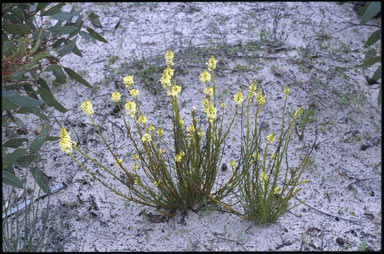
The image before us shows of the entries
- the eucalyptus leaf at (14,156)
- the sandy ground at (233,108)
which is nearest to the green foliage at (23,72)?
the eucalyptus leaf at (14,156)

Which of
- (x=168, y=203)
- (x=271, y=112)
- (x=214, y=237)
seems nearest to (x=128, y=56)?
(x=271, y=112)

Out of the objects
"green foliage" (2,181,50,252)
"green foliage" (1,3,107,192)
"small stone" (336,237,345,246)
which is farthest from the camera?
"small stone" (336,237,345,246)

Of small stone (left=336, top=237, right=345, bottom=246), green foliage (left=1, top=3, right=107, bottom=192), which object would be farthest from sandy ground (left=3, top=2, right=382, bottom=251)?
green foliage (left=1, top=3, right=107, bottom=192)

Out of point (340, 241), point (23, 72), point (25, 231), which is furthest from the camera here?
point (340, 241)

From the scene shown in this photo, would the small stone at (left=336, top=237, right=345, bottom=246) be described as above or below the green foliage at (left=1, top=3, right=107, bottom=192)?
below

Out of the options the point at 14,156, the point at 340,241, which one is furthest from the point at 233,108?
the point at 14,156

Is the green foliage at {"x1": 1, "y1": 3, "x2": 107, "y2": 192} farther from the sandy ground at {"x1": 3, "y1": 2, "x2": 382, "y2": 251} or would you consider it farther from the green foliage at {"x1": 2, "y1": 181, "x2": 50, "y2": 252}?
the sandy ground at {"x1": 3, "y1": 2, "x2": 382, "y2": 251}

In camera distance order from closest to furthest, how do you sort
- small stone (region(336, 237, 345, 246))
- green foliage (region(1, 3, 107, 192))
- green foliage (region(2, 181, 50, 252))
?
green foliage (region(1, 3, 107, 192)) < green foliage (region(2, 181, 50, 252)) < small stone (region(336, 237, 345, 246))

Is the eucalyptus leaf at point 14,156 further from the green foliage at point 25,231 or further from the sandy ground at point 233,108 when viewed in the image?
the sandy ground at point 233,108

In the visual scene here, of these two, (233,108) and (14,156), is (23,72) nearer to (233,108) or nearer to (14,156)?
(14,156)
